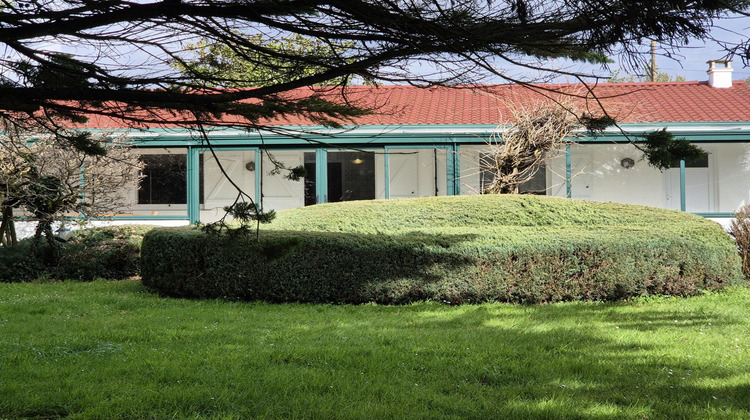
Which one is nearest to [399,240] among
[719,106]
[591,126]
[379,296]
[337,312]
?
[379,296]

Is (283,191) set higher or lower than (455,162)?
lower

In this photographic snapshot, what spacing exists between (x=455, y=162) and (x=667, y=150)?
12071 mm

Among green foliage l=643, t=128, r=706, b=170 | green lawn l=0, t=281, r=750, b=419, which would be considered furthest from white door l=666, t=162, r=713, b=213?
green foliage l=643, t=128, r=706, b=170

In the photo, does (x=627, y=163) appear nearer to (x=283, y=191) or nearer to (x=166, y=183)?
(x=283, y=191)

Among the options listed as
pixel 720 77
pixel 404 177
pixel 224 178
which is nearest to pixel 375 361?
pixel 404 177

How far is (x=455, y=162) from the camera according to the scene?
15570 mm

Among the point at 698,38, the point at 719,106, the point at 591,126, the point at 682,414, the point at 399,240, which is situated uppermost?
the point at 719,106

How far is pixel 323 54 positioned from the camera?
152 inches

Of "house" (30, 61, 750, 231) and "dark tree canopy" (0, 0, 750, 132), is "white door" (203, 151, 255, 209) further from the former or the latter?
"dark tree canopy" (0, 0, 750, 132)

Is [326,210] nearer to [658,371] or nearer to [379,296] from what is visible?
[379,296]

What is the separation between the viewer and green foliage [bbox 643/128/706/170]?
3474 millimetres

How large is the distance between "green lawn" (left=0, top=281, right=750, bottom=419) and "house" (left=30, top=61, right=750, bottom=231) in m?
7.87

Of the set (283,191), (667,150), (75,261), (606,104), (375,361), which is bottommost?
(375,361)

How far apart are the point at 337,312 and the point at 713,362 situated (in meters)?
4.16
